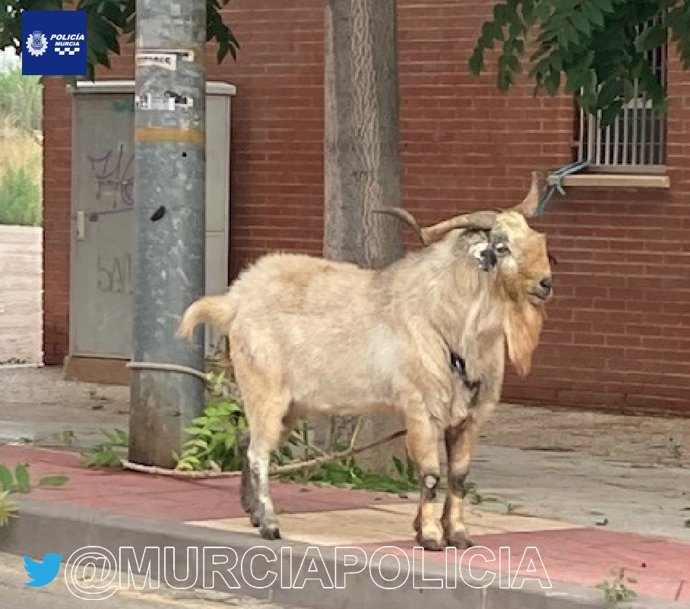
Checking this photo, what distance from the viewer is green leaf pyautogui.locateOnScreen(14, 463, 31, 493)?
959cm

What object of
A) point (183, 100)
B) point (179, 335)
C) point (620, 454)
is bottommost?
point (620, 454)

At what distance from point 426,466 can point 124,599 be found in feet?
A: 4.68

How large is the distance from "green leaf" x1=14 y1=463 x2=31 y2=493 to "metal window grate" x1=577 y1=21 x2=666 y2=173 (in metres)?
6.24

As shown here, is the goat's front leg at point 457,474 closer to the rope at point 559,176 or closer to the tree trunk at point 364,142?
the tree trunk at point 364,142

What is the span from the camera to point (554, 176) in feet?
47.5

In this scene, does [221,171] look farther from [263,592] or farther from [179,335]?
[263,592]

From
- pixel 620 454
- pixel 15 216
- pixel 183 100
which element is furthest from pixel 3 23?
pixel 15 216

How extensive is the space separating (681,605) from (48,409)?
780 cm

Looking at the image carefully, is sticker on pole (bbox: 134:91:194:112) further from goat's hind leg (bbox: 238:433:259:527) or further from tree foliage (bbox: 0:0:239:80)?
goat's hind leg (bbox: 238:433:259:527)

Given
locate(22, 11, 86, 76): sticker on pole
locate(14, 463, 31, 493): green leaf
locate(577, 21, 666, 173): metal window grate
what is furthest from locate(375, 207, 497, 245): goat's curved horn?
locate(577, 21, 666, 173): metal window grate

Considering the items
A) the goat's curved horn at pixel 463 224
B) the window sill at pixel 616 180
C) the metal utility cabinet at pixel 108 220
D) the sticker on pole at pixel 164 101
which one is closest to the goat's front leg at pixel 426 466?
the goat's curved horn at pixel 463 224

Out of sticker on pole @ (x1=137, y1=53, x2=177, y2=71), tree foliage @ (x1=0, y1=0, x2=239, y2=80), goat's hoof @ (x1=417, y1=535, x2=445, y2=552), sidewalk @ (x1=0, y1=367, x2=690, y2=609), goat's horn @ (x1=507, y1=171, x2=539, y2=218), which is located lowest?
sidewalk @ (x1=0, y1=367, x2=690, y2=609)

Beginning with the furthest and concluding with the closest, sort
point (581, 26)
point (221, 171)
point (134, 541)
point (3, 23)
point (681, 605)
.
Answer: point (221, 171)
point (3, 23)
point (581, 26)
point (134, 541)
point (681, 605)

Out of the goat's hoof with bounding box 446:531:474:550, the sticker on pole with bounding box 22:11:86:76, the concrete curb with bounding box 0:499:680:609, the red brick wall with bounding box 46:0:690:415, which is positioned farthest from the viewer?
the red brick wall with bounding box 46:0:690:415
